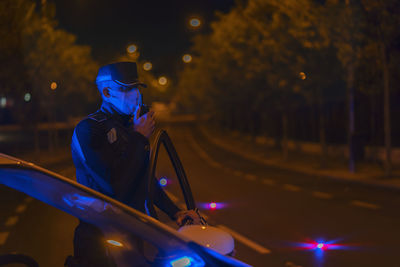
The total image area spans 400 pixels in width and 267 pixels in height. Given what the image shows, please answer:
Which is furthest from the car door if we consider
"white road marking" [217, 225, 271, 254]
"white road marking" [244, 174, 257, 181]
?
"white road marking" [244, 174, 257, 181]

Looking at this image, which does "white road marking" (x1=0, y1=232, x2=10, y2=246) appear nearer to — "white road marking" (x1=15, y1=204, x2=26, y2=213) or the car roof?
"white road marking" (x1=15, y1=204, x2=26, y2=213)

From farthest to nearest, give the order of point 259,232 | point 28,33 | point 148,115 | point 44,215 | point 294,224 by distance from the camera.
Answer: point 28,33
point 44,215
point 294,224
point 259,232
point 148,115

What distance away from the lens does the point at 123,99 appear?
2809 millimetres

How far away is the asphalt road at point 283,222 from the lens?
697cm

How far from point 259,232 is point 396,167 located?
1113cm

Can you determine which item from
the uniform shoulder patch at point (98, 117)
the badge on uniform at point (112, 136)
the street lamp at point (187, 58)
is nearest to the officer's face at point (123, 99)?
the uniform shoulder patch at point (98, 117)

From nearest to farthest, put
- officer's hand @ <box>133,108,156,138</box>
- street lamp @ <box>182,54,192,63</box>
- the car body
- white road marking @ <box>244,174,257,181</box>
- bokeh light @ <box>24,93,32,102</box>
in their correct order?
1. the car body
2. officer's hand @ <box>133,108,156,138</box>
3. white road marking @ <box>244,174,257,181</box>
4. bokeh light @ <box>24,93,32,102</box>
5. street lamp @ <box>182,54,192,63</box>

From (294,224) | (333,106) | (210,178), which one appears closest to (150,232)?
(294,224)

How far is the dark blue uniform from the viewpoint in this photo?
2482 mm

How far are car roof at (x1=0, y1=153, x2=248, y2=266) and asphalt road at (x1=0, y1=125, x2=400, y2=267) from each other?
0.67 metres

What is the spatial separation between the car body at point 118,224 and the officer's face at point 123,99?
2.11 feet

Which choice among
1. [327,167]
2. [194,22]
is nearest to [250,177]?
[327,167]

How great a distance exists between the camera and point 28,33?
932 inches

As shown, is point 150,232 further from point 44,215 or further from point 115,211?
point 44,215
